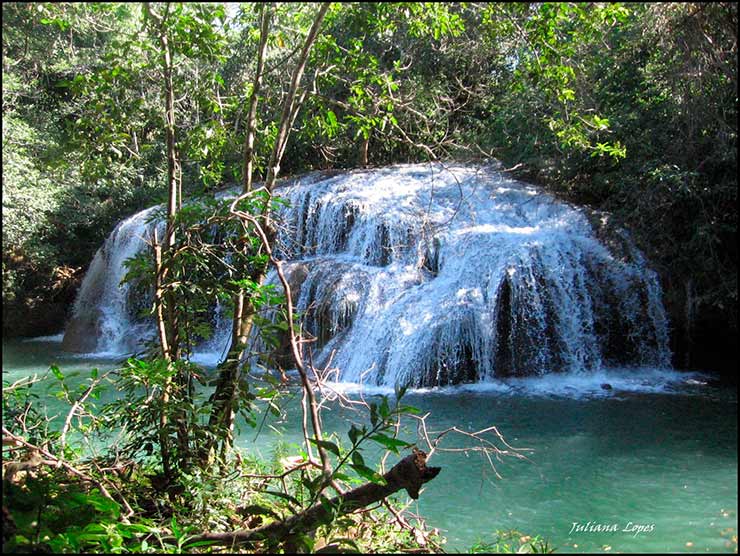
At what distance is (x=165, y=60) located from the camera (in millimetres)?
3674

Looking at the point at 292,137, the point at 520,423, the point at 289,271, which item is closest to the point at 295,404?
the point at 520,423

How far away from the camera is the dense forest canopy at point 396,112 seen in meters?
4.18

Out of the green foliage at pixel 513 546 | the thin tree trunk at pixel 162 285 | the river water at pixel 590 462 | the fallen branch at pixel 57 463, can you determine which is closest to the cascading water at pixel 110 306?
the river water at pixel 590 462

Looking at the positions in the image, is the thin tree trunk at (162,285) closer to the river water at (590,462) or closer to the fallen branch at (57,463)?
the fallen branch at (57,463)

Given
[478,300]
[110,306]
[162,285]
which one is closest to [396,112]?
[478,300]

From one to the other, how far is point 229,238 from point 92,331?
35.2 feet

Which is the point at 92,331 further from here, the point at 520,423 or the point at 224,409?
the point at 224,409

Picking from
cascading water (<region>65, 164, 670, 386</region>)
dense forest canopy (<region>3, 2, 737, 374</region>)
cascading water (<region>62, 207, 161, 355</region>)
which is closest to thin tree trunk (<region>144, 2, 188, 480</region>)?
dense forest canopy (<region>3, 2, 737, 374</region>)

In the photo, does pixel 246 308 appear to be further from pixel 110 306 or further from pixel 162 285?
pixel 110 306

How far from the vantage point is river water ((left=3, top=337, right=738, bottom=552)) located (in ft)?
13.5

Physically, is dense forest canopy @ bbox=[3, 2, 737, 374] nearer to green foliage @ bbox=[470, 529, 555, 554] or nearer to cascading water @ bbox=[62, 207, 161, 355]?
cascading water @ bbox=[62, 207, 161, 355]

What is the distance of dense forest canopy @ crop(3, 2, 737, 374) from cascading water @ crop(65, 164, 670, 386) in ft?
2.14

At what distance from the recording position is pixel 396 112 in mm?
10844

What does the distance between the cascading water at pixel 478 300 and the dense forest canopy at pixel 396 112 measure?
653 mm
